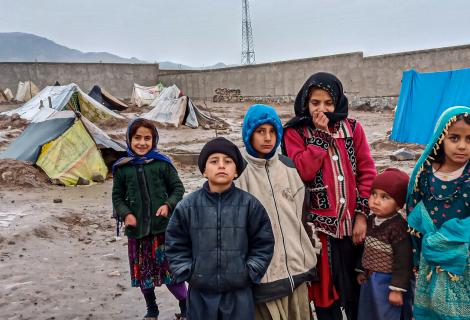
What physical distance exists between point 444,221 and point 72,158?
6.30m

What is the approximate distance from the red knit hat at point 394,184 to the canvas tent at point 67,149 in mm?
5743

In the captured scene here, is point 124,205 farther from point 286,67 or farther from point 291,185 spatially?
point 286,67

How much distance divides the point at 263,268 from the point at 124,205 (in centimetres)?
112

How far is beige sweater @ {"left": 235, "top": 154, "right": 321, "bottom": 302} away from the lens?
1971 millimetres

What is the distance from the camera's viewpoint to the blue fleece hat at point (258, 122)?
1.96 m

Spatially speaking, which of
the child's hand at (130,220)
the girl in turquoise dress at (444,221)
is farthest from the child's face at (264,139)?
the child's hand at (130,220)

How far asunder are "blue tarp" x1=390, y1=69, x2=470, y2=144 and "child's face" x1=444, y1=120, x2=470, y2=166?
296 inches

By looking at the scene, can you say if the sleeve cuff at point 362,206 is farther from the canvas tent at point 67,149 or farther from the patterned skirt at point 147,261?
the canvas tent at point 67,149

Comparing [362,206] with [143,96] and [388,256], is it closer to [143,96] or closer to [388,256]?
[388,256]

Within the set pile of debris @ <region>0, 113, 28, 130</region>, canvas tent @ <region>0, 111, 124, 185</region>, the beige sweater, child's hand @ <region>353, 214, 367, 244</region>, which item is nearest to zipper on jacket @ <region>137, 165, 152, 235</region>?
the beige sweater

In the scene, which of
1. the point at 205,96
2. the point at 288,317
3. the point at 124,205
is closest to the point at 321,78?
the point at 288,317

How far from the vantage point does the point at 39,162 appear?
691 centimetres

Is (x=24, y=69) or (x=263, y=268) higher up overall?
(x=24, y=69)

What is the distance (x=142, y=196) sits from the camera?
103 inches
